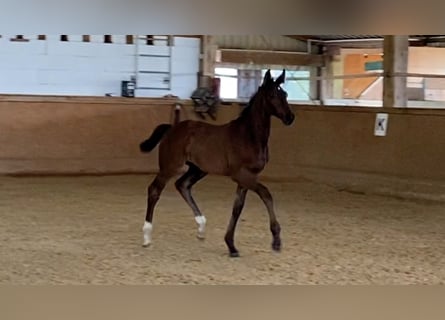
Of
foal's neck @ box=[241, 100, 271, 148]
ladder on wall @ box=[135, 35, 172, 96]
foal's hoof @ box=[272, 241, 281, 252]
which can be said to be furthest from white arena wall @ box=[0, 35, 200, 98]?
foal's hoof @ box=[272, 241, 281, 252]

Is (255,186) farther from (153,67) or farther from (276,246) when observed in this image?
(153,67)

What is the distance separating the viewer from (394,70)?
528cm

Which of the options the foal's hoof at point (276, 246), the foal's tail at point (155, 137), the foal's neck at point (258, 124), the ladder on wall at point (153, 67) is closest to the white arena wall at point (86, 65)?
the ladder on wall at point (153, 67)

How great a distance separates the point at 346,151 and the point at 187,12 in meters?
5.32

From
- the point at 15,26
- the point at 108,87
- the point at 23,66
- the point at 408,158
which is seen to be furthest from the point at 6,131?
the point at 15,26

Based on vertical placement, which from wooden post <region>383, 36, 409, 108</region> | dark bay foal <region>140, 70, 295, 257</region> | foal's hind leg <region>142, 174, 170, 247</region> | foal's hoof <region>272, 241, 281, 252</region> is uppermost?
wooden post <region>383, 36, 409, 108</region>

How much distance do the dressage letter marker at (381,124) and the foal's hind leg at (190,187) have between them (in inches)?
96.1

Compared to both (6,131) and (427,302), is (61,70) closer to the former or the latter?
(6,131)

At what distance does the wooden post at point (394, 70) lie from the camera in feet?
17.3

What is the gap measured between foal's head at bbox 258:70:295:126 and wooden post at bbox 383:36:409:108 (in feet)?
8.88

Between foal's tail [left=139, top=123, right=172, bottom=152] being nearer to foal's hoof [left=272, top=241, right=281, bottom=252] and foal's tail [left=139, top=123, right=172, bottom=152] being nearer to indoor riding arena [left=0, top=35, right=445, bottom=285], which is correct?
indoor riding arena [left=0, top=35, right=445, bottom=285]

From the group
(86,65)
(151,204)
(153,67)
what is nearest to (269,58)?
(153,67)

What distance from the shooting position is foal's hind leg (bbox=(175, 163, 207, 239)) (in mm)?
3215

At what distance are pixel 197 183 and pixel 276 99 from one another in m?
2.87
